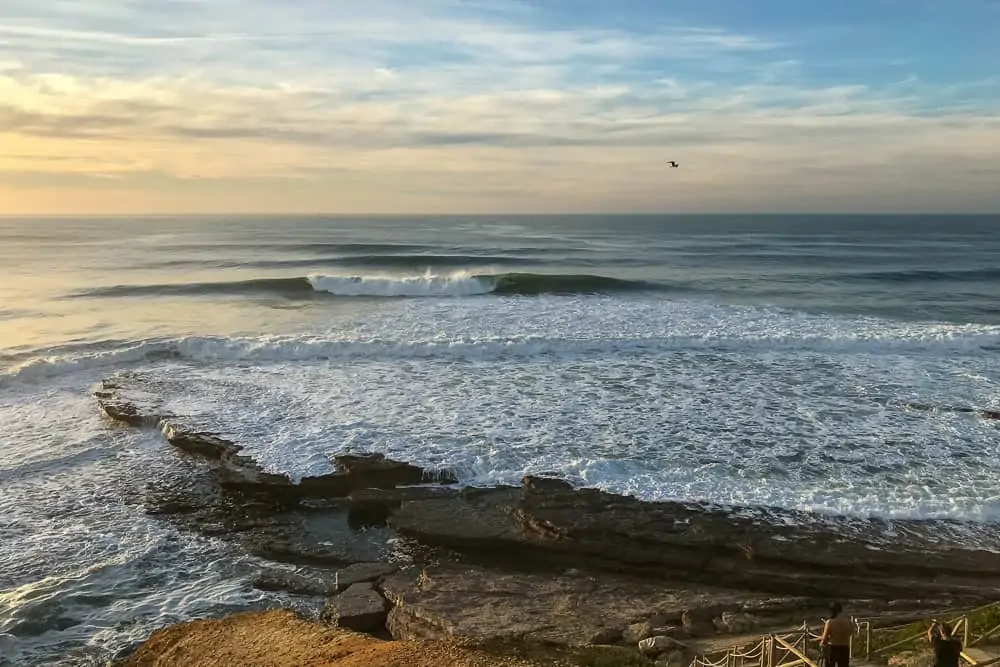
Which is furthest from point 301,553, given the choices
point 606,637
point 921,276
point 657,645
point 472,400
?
point 921,276

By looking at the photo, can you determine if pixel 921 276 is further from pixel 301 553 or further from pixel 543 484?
pixel 301 553

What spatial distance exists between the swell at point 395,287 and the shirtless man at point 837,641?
87.5 feet

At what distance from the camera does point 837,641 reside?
5941 millimetres

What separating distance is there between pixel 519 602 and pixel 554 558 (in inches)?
47.4

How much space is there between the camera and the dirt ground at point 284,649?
7023mm

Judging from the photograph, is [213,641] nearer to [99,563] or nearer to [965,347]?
[99,563]

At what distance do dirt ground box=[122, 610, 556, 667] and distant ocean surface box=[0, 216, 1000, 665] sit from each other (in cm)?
64

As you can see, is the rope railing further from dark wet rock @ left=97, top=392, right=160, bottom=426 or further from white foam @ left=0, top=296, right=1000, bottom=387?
white foam @ left=0, top=296, right=1000, bottom=387

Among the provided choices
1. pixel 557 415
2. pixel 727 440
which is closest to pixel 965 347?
pixel 727 440

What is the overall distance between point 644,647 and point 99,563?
22.1 ft

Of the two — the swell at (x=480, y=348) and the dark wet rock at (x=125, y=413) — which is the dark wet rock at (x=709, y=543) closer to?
the dark wet rock at (x=125, y=413)

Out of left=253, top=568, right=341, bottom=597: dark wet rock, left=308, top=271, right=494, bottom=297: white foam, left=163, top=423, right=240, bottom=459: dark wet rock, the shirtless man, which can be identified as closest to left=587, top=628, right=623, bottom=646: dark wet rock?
the shirtless man

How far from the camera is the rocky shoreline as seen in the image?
7992 millimetres

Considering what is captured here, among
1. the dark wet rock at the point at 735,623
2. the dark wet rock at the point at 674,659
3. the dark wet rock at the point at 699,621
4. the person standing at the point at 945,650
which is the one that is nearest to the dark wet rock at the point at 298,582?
the dark wet rock at the point at 674,659
